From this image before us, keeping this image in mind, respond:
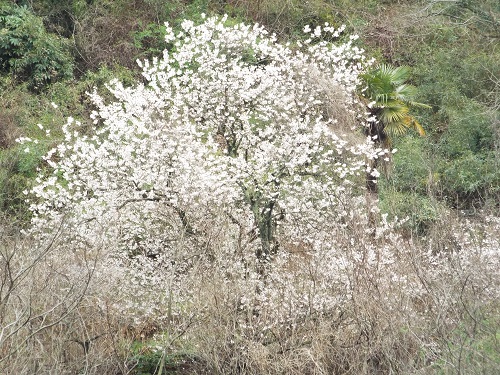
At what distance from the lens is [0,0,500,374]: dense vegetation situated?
712 cm

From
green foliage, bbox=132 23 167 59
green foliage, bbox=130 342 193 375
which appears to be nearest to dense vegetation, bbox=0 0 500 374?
green foliage, bbox=130 342 193 375

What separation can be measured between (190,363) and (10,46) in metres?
11.5

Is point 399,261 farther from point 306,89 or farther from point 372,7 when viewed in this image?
point 372,7

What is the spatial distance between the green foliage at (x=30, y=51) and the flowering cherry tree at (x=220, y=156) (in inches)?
292

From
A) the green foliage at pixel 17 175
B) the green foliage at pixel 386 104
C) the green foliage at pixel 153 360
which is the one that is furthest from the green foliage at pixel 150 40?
the green foliage at pixel 153 360

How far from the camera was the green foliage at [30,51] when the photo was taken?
1756cm

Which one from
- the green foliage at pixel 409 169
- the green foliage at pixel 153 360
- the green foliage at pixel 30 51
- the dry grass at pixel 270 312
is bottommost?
the green foliage at pixel 153 360

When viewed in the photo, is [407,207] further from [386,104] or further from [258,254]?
[258,254]

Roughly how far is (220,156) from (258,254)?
4.97 ft

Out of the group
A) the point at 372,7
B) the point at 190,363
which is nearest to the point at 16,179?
the point at 190,363

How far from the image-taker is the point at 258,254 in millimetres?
10141

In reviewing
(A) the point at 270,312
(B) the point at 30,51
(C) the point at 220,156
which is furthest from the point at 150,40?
(A) the point at 270,312

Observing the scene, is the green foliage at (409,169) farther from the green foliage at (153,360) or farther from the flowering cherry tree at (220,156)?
the green foliage at (153,360)

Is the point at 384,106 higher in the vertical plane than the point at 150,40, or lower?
lower
